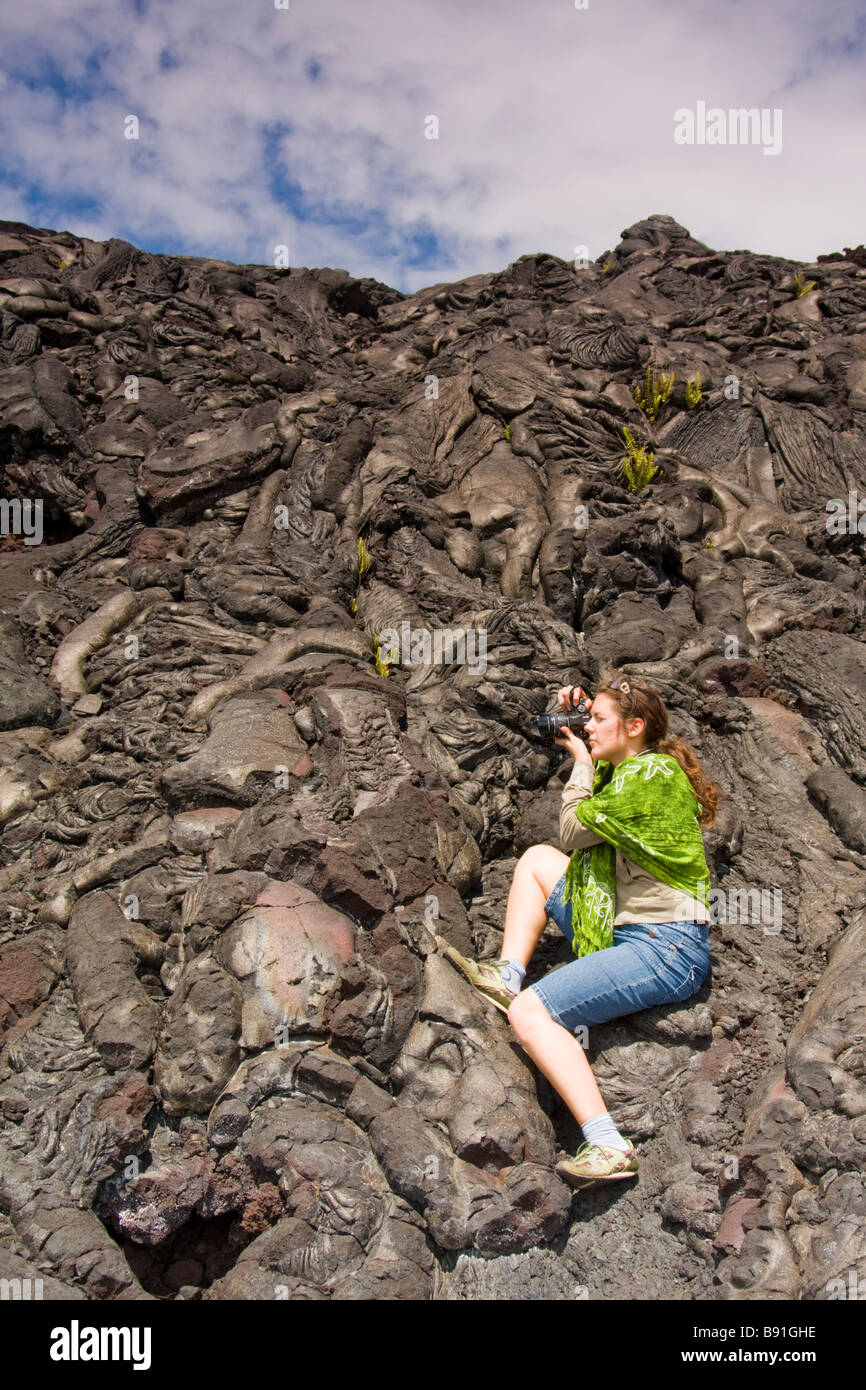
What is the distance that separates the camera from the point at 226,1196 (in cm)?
376

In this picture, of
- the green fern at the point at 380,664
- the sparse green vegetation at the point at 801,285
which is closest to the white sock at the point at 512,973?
the green fern at the point at 380,664

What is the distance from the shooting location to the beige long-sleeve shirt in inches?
157

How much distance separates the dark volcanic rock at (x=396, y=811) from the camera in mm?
3578

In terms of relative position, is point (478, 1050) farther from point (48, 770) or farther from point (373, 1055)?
point (48, 770)

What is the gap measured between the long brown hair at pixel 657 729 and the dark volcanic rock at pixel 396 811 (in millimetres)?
713

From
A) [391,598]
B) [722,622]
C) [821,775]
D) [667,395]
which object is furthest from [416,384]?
[821,775]

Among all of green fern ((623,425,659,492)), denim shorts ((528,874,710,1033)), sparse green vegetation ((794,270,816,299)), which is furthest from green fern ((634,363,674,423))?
denim shorts ((528,874,710,1033))

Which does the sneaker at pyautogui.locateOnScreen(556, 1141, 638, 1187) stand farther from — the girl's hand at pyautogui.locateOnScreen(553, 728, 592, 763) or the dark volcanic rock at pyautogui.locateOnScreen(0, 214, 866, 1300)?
the girl's hand at pyautogui.locateOnScreen(553, 728, 592, 763)

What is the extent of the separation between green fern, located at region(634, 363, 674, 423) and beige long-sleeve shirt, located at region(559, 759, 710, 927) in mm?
8339

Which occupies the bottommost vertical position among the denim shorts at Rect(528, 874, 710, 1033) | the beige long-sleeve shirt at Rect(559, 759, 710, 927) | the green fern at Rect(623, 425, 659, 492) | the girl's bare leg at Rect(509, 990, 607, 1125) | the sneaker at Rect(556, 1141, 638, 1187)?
the sneaker at Rect(556, 1141, 638, 1187)

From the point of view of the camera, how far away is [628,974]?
3.91 metres

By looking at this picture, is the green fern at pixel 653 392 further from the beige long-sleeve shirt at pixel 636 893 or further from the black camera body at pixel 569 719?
the beige long-sleeve shirt at pixel 636 893

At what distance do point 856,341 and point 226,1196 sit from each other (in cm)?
1317

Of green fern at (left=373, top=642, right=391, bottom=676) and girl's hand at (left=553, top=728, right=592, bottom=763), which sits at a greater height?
green fern at (left=373, top=642, right=391, bottom=676)
